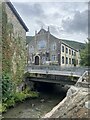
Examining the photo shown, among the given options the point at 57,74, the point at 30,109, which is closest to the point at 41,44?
the point at 57,74

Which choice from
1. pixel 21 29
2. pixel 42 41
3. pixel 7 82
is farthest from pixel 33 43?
pixel 7 82

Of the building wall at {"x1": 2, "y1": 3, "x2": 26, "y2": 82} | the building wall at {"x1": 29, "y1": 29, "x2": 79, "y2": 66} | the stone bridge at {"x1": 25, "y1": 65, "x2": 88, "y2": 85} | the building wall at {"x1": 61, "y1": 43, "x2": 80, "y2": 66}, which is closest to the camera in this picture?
the building wall at {"x1": 2, "y1": 3, "x2": 26, "y2": 82}

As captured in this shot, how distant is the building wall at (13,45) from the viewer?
15617 millimetres

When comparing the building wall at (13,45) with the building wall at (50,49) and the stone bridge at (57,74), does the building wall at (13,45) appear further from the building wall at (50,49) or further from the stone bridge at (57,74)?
the building wall at (50,49)

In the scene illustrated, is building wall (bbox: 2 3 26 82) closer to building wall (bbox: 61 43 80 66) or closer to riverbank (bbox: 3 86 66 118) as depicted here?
riverbank (bbox: 3 86 66 118)

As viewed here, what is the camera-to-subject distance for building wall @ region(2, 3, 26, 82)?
51.2ft

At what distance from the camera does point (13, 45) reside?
1719 cm

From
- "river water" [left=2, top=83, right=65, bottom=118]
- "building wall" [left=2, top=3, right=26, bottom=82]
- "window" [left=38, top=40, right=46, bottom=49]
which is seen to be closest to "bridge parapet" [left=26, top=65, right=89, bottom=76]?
"building wall" [left=2, top=3, right=26, bottom=82]

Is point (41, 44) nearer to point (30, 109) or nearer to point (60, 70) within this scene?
point (60, 70)

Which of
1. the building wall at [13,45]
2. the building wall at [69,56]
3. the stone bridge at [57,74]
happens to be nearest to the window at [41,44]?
the building wall at [69,56]

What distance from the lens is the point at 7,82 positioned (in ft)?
46.8

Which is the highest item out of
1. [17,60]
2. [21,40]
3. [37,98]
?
[21,40]

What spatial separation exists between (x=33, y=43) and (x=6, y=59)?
2019cm

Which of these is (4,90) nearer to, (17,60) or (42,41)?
(17,60)
